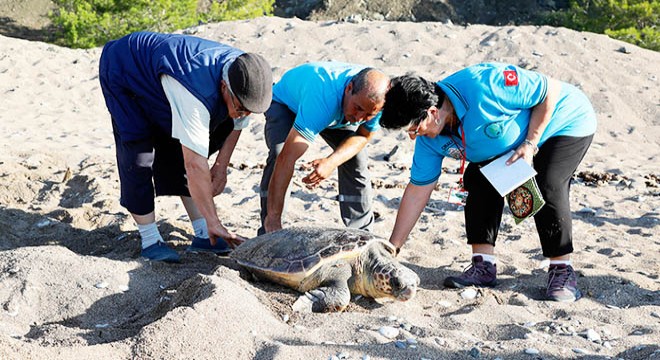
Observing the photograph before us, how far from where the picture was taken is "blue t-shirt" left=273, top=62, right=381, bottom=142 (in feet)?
12.0

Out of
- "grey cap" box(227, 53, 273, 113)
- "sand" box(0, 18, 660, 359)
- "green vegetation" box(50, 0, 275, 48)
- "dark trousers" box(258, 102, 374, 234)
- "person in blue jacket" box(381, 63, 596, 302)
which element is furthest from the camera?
"green vegetation" box(50, 0, 275, 48)

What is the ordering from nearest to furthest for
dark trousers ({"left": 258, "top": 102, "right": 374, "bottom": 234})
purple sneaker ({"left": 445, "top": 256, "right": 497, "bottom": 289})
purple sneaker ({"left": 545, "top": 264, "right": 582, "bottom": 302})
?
purple sneaker ({"left": 545, "top": 264, "right": 582, "bottom": 302})
purple sneaker ({"left": 445, "top": 256, "right": 497, "bottom": 289})
dark trousers ({"left": 258, "top": 102, "right": 374, "bottom": 234})

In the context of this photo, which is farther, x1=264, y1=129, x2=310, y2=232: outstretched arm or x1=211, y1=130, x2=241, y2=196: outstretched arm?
x1=211, y1=130, x2=241, y2=196: outstretched arm

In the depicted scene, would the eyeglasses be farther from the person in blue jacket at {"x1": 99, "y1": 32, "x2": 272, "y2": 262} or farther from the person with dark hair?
the person in blue jacket at {"x1": 99, "y1": 32, "x2": 272, "y2": 262}

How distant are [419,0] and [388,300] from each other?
21.5 m

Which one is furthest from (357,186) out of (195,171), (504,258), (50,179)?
(50,179)

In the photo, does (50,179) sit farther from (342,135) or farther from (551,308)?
(551,308)

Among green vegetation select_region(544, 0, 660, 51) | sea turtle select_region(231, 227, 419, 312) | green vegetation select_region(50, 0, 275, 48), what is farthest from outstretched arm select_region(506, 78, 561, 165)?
green vegetation select_region(50, 0, 275, 48)

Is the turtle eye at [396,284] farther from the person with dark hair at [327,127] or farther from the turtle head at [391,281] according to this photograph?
the person with dark hair at [327,127]

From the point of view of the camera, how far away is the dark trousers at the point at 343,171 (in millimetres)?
4160

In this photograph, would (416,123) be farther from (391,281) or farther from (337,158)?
(391,281)

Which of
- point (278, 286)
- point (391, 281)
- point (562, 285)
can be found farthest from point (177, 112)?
point (562, 285)

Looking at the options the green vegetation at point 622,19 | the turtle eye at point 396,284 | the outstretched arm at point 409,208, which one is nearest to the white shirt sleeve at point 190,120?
the turtle eye at point 396,284

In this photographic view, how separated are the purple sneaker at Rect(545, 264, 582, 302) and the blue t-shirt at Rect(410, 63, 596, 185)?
659 millimetres
